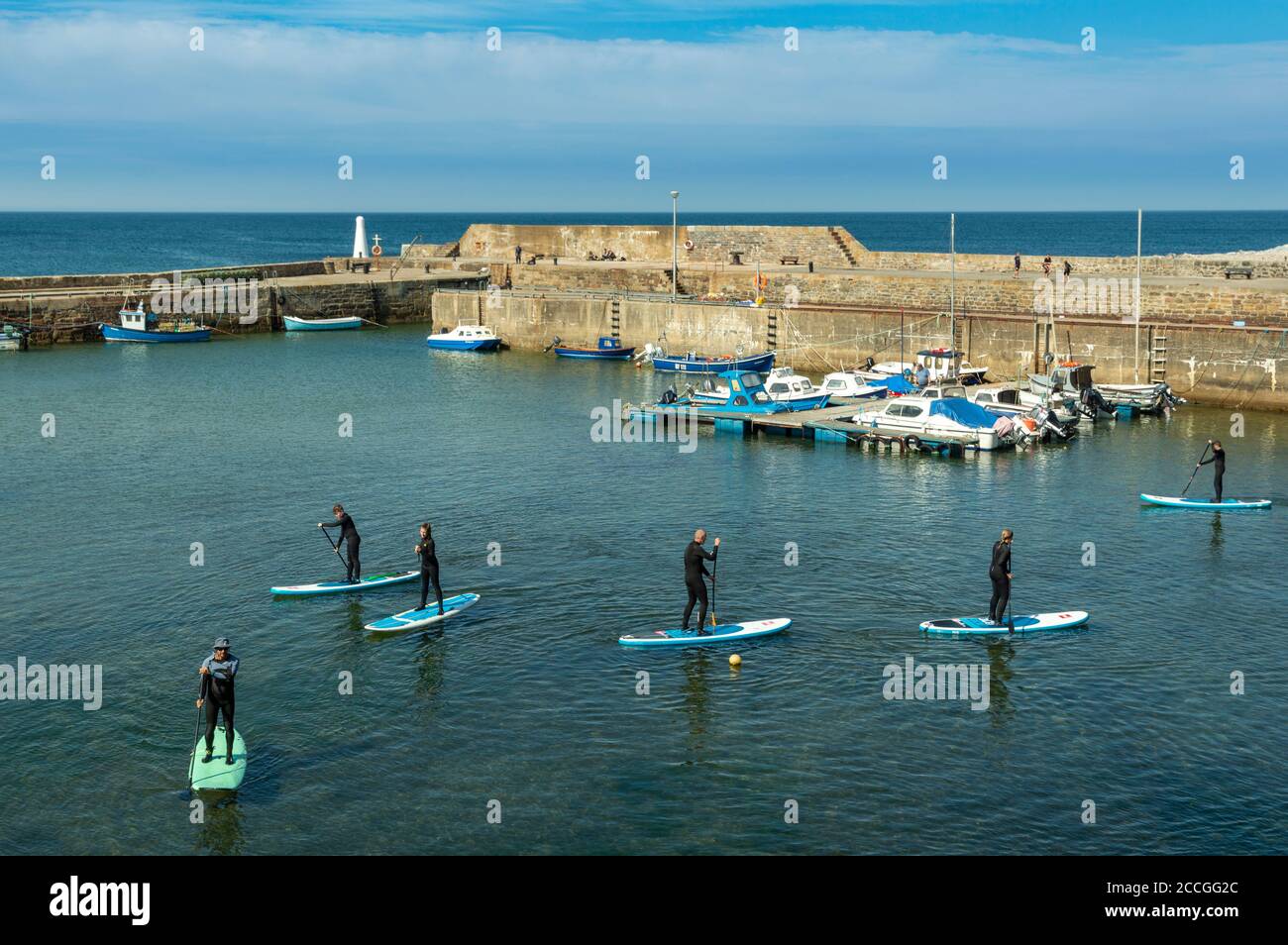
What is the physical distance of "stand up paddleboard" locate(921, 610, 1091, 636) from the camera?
22.5 m

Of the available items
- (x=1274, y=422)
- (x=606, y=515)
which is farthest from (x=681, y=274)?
(x=606, y=515)

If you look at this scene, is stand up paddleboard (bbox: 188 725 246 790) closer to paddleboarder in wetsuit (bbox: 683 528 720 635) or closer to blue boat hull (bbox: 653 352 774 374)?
paddleboarder in wetsuit (bbox: 683 528 720 635)

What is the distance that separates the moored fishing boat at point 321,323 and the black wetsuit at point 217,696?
6198 centimetres

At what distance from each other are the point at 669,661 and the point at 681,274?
51.4m

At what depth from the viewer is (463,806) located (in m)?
16.4

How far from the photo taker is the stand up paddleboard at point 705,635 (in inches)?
866

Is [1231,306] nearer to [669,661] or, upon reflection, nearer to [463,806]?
[669,661]

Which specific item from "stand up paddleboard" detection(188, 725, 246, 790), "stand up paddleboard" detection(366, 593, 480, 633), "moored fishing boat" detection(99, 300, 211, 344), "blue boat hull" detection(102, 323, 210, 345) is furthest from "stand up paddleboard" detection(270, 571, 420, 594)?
"moored fishing boat" detection(99, 300, 211, 344)

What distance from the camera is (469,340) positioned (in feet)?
215

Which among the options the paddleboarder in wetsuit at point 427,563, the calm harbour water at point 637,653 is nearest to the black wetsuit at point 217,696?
the calm harbour water at point 637,653

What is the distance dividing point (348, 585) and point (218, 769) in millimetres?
8557

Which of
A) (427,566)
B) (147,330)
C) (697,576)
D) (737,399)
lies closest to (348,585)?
(427,566)

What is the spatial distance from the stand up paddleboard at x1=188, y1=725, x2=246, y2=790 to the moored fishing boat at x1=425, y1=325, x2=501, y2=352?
162 ft
